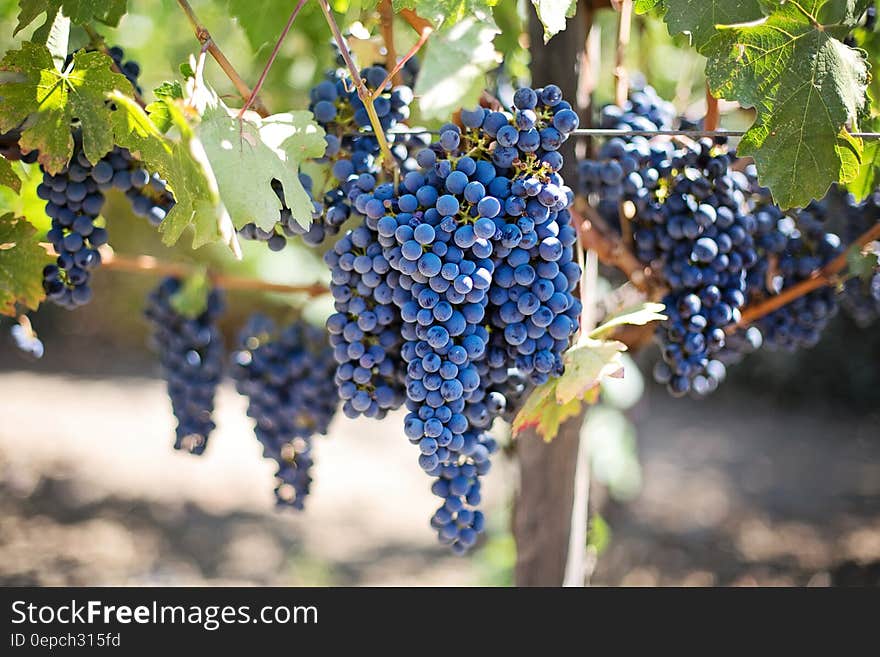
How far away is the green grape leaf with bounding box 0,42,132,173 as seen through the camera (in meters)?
1.01

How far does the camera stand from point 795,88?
96 centimetres

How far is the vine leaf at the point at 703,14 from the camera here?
38.3 inches

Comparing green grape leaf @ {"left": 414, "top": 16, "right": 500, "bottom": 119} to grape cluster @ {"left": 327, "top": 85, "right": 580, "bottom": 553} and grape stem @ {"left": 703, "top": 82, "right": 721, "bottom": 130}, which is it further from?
grape stem @ {"left": 703, "top": 82, "right": 721, "bottom": 130}

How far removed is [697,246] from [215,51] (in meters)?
0.74

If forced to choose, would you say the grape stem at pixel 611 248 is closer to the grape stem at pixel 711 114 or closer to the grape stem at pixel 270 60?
the grape stem at pixel 711 114

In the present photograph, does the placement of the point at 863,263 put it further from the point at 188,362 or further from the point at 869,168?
the point at 188,362

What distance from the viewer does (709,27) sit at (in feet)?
3.22

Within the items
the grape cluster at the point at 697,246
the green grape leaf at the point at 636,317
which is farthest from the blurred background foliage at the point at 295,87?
the green grape leaf at the point at 636,317

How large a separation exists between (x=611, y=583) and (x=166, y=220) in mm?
2401

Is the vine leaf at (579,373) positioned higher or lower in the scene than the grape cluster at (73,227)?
lower

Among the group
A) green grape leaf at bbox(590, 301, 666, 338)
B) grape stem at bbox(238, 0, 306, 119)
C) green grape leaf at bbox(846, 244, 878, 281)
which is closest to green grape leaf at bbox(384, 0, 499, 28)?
grape stem at bbox(238, 0, 306, 119)

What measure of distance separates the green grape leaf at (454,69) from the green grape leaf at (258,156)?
25cm

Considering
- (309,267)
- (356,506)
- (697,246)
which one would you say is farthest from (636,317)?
(356,506)
